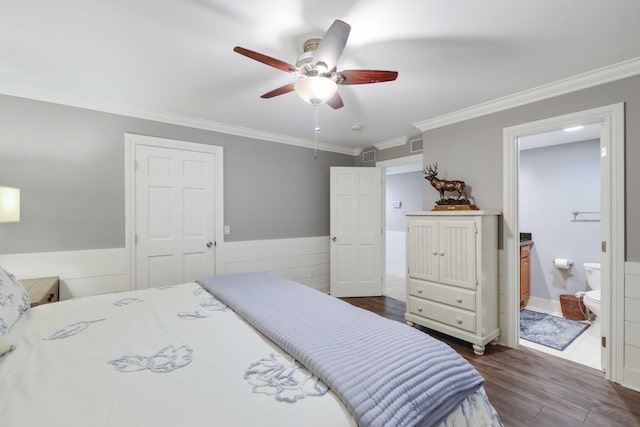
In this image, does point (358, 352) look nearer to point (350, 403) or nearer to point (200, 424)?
point (350, 403)

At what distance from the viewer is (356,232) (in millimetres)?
4195

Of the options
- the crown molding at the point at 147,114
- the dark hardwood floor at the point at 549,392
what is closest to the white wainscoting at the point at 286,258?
the crown molding at the point at 147,114

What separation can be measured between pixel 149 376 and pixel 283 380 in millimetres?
476

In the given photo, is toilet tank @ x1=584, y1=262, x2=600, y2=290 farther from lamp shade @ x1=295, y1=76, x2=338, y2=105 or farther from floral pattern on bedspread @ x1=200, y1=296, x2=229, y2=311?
floral pattern on bedspread @ x1=200, y1=296, x2=229, y2=311

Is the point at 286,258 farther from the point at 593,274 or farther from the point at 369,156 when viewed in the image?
the point at 593,274

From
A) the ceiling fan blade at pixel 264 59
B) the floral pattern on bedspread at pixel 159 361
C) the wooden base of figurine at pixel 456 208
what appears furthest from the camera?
the wooden base of figurine at pixel 456 208

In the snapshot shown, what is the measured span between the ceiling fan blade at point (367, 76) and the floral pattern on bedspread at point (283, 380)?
1558 mm

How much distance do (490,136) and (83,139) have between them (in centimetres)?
392

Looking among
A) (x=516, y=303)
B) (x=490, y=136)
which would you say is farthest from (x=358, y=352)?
(x=490, y=136)

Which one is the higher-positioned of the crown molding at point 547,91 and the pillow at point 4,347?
the crown molding at point 547,91

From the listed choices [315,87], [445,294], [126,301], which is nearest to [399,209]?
[445,294]

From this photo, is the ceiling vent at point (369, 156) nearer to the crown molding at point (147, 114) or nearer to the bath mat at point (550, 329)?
the crown molding at point (147, 114)

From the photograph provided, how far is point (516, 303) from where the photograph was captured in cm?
263

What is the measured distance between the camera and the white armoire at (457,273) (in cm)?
250
